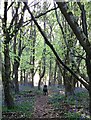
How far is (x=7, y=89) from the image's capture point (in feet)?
46.1

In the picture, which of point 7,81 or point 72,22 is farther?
point 7,81

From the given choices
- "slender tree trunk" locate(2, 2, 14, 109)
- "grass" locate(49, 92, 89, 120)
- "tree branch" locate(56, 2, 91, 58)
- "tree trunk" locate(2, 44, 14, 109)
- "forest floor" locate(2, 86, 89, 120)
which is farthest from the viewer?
"tree trunk" locate(2, 44, 14, 109)

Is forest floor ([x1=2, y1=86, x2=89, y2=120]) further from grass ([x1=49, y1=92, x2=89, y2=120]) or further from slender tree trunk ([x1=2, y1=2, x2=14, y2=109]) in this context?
slender tree trunk ([x1=2, y1=2, x2=14, y2=109])

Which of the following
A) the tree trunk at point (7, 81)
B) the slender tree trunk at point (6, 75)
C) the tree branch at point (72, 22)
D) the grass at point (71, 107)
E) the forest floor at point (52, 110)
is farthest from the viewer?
Answer: the tree trunk at point (7, 81)

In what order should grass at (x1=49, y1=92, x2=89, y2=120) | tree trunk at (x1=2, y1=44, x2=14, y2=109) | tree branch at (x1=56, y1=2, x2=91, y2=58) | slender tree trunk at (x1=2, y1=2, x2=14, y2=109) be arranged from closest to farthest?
tree branch at (x1=56, y1=2, x2=91, y2=58) → grass at (x1=49, y1=92, x2=89, y2=120) → slender tree trunk at (x1=2, y1=2, x2=14, y2=109) → tree trunk at (x1=2, y1=44, x2=14, y2=109)

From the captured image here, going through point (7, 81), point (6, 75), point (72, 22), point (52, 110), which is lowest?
point (52, 110)

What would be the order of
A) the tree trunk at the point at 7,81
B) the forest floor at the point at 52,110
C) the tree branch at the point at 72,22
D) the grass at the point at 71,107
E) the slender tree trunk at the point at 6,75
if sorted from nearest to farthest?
the tree branch at the point at 72,22 → the grass at the point at 71,107 → the forest floor at the point at 52,110 → the slender tree trunk at the point at 6,75 → the tree trunk at the point at 7,81

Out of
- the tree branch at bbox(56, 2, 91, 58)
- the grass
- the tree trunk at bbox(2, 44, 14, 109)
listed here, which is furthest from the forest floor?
the tree branch at bbox(56, 2, 91, 58)

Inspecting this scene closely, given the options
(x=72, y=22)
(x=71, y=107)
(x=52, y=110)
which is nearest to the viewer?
(x=72, y=22)

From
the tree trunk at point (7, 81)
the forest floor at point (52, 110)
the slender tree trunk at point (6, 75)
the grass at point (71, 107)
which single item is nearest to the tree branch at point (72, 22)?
the forest floor at point (52, 110)

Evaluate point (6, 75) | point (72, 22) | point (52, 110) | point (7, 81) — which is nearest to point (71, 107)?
point (52, 110)

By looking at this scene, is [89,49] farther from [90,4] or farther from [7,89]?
[7,89]

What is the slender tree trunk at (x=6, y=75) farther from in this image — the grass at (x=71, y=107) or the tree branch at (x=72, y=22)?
the tree branch at (x=72, y=22)

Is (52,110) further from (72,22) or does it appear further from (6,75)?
(72,22)
